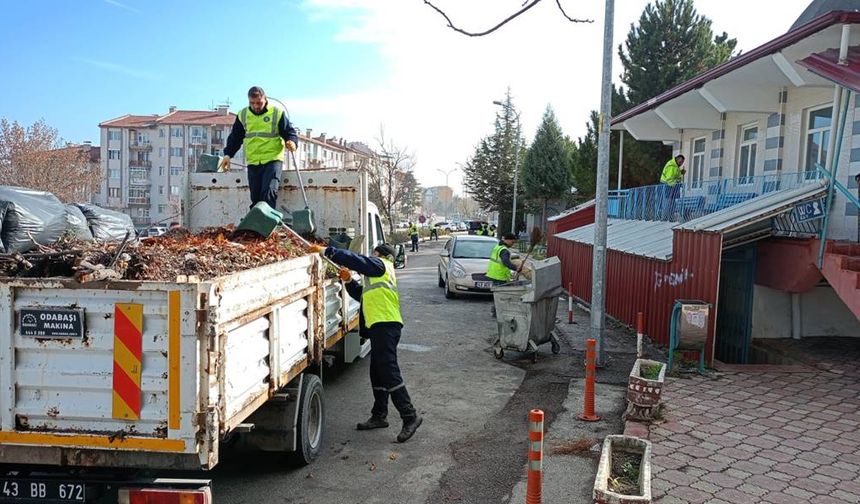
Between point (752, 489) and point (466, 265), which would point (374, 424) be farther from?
point (466, 265)

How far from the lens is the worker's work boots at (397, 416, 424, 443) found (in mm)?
6031

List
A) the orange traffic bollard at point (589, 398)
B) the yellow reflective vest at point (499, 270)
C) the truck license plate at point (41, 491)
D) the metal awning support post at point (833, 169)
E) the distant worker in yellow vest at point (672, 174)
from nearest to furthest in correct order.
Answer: the truck license plate at point (41, 491) → the orange traffic bollard at point (589, 398) → the metal awning support post at point (833, 169) → the yellow reflective vest at point (499, 270) → the distant worker in yellow vest at point (672, 174)

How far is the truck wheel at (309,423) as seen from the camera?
5062 millimetres

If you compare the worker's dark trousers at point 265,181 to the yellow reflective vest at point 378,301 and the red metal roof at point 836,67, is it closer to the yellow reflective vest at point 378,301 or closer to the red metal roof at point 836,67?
the yellow reflective vest at point 378,301

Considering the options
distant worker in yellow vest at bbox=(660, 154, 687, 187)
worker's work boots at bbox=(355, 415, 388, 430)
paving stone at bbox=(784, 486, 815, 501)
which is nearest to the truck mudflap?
worker's work boots at bbox=(355, 415, 388, 430)

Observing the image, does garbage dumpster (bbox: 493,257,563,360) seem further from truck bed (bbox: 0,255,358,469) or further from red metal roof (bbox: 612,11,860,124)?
truck bed (bbox: 0,255,358,469)

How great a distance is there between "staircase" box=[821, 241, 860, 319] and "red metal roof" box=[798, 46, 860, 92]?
2015 millimetres

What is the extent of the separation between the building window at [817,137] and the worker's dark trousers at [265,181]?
27.6 ft

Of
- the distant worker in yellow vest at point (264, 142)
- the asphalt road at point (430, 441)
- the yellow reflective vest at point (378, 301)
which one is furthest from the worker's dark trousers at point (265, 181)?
the asphalt road at point (430, 441)

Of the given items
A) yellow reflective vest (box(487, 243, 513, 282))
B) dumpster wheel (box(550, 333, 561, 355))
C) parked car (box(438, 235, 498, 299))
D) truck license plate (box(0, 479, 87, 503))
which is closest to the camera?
truck license plate (box(0, 479, 87, 503))

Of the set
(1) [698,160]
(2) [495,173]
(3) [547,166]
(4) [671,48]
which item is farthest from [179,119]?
(1) [698,160]

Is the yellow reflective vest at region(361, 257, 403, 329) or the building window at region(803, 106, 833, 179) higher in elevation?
the building window at region(803, 106, 833, 179)

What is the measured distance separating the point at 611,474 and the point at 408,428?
2065 millimetres

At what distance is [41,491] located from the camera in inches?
133
